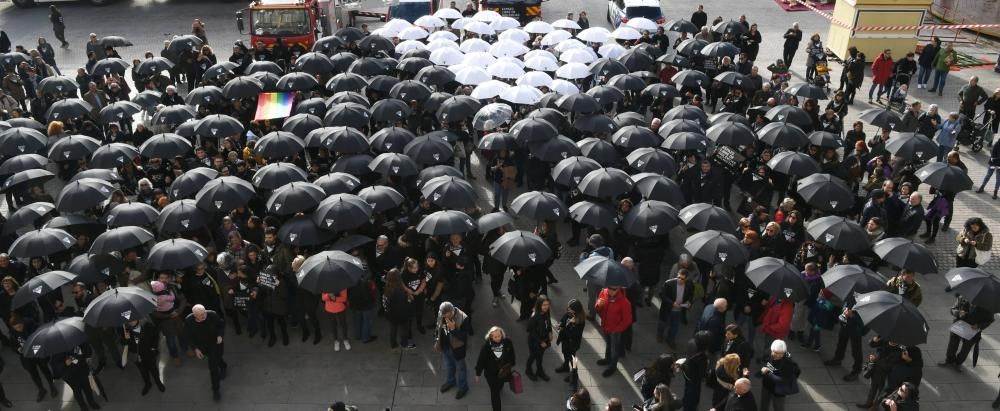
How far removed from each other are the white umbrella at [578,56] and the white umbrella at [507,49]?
51.6 inches

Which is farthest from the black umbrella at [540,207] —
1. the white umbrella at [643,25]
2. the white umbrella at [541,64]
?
the white umbrella at [643,25]

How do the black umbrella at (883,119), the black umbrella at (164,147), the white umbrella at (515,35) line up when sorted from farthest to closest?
the white umbrella at (515,35)
the black umbrella at (883,119)
the black umbrella at (164,147)

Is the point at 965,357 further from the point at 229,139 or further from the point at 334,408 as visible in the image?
the point at 229,139

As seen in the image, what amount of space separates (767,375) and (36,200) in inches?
504

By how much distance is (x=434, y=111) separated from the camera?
1764 centimetres

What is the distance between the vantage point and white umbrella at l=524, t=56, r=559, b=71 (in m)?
20.6


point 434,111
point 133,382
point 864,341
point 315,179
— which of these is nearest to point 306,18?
point 434,111

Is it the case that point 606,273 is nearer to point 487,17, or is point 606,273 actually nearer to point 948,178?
point 948,178

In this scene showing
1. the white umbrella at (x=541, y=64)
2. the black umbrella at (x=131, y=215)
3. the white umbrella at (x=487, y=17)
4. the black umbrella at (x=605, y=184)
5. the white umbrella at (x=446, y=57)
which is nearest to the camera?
the black umbrella at (x=131, y=215)

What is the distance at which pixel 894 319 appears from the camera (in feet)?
31.9

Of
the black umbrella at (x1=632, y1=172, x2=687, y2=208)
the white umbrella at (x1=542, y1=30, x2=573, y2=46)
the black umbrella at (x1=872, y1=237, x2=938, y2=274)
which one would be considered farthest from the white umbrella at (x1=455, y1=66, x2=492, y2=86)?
the black umbrella at (x1=872, y1=237, x2=938, y2=274)

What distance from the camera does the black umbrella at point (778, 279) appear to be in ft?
35.0

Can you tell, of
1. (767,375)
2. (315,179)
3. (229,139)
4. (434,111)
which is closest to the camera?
(767,375)

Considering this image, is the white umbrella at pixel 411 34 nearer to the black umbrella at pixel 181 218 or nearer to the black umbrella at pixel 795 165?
the black umbrella at pixel 181 218
